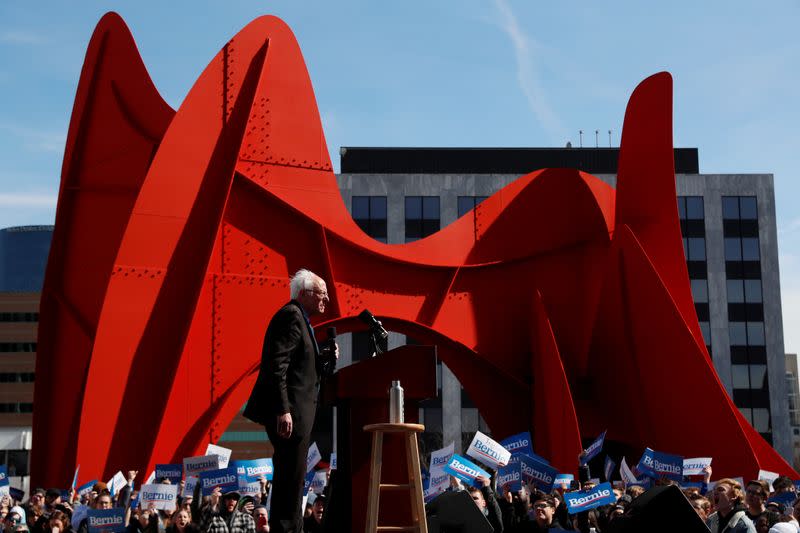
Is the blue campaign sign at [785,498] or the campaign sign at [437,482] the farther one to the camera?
the campaign sign at [437,482]

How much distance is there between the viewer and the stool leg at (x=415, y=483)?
556 centimetres

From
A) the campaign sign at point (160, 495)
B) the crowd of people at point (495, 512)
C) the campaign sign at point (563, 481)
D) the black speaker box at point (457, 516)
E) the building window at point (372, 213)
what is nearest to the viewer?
the black speaker box at point (457, 516)

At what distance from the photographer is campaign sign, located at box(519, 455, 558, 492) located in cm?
1505

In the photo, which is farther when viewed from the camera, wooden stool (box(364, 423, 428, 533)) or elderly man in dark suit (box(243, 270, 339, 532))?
elderly man in dark suit (box(243, 270, 339, 532))

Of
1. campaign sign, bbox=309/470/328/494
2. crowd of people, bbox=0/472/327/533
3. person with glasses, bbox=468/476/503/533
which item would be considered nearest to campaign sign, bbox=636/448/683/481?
person with glasses, bbox=468/476/503/533

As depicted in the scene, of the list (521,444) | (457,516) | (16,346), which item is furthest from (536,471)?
(16,346)

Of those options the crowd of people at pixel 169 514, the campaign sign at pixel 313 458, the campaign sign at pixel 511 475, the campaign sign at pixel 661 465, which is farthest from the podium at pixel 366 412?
the campaign sign at pixel 661 465

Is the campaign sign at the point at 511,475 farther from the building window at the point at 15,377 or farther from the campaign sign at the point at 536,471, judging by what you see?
the building window at the point at 15,377

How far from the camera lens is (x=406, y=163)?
212 feet

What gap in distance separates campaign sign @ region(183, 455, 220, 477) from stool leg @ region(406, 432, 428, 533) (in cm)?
953

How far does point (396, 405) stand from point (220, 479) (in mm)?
7900

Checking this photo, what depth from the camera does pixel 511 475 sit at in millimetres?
14945

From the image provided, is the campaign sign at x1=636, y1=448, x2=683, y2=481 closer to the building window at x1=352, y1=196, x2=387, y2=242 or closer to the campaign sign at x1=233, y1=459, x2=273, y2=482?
the campaign sign at x1=233, y1=459, x2=273, y2=482

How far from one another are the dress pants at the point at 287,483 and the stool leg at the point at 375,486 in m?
0.51
